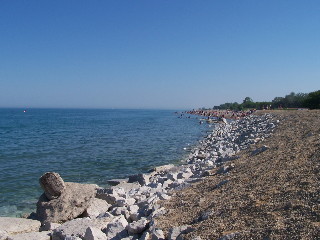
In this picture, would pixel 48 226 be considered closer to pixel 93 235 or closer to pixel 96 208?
pixel 96 208

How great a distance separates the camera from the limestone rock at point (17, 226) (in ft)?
19.8

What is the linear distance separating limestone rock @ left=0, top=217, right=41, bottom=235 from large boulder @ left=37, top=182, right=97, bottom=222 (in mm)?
311

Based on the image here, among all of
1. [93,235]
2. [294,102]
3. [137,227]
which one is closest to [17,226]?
[93,235]

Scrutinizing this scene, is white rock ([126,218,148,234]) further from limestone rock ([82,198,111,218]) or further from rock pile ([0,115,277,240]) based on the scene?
limestone rock ([82,198,111,218])

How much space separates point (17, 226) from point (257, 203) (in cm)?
487

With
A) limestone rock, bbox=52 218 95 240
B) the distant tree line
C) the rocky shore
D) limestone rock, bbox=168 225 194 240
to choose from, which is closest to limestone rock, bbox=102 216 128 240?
the rocky shore

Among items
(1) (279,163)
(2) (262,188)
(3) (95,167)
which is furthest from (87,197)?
(3) (95,167)

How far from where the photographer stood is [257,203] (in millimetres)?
4801

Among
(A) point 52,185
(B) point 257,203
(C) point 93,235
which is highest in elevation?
(B) point 257,203

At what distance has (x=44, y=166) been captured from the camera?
14.9 meters

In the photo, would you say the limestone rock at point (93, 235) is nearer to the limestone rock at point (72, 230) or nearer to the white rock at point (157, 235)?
the limestone rock at point (72, 230)

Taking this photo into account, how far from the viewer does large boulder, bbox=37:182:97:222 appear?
6848 millimetres

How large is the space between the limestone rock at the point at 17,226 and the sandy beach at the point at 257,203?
288 cm

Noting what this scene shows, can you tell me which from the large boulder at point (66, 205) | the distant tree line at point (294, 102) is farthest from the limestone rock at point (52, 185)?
the distant tree line at point (294, 102)
